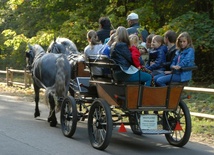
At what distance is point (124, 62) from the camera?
8344 mm

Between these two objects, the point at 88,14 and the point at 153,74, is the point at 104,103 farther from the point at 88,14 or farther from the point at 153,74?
the point at 88,14

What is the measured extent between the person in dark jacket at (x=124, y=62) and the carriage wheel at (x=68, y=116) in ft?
4.72

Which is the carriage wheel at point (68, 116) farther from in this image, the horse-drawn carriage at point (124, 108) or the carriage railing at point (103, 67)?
the carriage railing at point (103, 67)

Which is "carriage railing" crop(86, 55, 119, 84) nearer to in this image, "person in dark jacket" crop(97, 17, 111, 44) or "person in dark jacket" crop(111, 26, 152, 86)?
"person in dark jacket" crop(111, 26, 152, 86)

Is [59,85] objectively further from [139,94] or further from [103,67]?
[139,94]

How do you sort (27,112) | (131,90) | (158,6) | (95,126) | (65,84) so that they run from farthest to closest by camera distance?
(158,6) → (27,112) → (65,84) → (95,126) → (131,90)

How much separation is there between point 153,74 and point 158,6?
11.6 meters

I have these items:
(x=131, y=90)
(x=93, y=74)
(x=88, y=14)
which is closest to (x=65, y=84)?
(x=93, y=74)

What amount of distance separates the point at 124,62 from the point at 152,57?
110 centimetres

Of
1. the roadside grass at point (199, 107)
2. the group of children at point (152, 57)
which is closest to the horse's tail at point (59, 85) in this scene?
the group of children at point (152, 57)

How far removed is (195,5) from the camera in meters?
20.2

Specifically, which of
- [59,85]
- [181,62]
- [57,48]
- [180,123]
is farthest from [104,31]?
[180,123]

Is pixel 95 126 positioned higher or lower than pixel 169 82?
lower

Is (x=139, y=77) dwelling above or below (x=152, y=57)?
below
